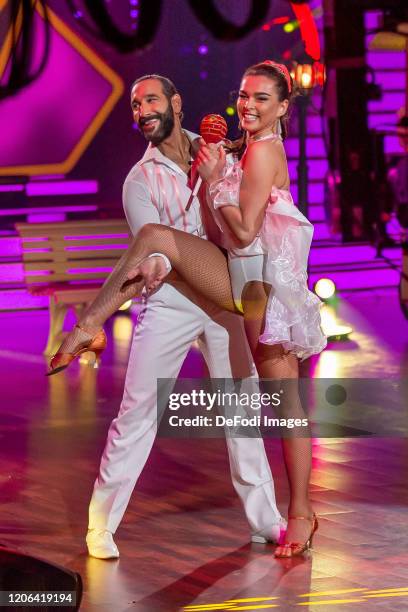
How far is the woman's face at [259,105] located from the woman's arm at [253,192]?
0.09 metres

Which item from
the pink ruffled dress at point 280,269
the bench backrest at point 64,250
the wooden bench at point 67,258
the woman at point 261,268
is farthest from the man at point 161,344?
the bench backrest at point 64,250

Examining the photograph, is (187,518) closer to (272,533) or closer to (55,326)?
(272,533)

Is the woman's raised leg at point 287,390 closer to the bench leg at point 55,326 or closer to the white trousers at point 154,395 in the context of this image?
the white trousers at point 154,395

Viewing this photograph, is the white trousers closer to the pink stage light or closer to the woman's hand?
the woman's hand

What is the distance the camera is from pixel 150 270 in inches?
185

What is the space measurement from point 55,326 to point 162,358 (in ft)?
16.2

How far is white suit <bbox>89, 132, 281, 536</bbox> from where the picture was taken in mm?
4824

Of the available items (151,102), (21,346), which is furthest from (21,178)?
(151,102)

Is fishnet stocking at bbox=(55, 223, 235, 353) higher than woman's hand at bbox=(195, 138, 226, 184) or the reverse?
the reverse

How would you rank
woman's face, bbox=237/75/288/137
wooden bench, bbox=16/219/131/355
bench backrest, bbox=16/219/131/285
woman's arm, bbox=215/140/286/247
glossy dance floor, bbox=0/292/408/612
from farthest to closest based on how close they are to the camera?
bench backrest, bbox=16/219/131/285 → wooden bench, bbox=16/219/131/355 → woman's face, bbox=237/75/288/137 → woman's arm, bbox=215/140/286/247 → glossy dance floor, bbox=0/292/408/612

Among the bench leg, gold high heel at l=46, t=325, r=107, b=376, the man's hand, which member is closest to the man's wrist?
the man's hand

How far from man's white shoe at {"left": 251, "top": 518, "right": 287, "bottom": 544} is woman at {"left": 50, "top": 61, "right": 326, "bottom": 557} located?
112mm

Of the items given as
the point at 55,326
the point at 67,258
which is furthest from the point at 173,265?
the point at 67,258

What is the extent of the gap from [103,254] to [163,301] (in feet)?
19.4
